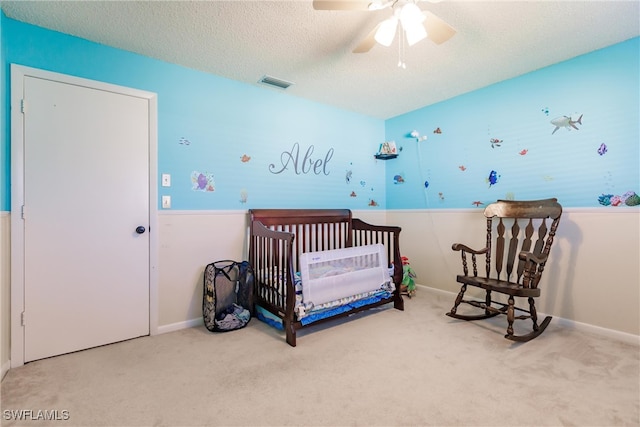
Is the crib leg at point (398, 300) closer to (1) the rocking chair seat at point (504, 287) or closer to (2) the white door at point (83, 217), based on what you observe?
(1) the rocking chair seat at point (504, 287)

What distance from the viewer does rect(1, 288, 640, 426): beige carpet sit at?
1371 millimetres

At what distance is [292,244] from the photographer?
2.25 m

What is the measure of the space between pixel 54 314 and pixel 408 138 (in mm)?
3754

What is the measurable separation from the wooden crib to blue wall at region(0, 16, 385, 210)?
200mm

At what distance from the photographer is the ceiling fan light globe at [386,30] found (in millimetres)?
1577

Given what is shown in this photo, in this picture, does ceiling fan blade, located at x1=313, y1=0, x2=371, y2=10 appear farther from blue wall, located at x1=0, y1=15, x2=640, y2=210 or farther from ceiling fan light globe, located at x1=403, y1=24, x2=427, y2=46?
blue wall, located at x1=0, y1=15, x2=640, y2=210

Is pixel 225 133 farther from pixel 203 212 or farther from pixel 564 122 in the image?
pixel 564 122

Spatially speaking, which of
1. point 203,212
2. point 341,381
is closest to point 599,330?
point 341,381

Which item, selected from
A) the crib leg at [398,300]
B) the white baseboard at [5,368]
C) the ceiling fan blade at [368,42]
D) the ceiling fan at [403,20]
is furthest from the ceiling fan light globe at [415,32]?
the white baseboard at [5,368]

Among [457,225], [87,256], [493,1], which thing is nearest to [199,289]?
[87,256]

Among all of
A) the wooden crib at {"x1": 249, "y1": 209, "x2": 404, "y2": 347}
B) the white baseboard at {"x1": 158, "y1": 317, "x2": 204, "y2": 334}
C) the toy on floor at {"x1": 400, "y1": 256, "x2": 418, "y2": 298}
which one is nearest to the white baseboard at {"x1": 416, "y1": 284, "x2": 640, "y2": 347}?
the toy on floor at {"x1": 400, "y1": 256, "x2": 418, "y2": 298}

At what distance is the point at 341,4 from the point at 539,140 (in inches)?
86.0

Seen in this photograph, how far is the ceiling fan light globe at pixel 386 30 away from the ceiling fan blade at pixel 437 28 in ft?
0.53

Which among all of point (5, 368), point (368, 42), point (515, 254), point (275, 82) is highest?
point (275, 82)
